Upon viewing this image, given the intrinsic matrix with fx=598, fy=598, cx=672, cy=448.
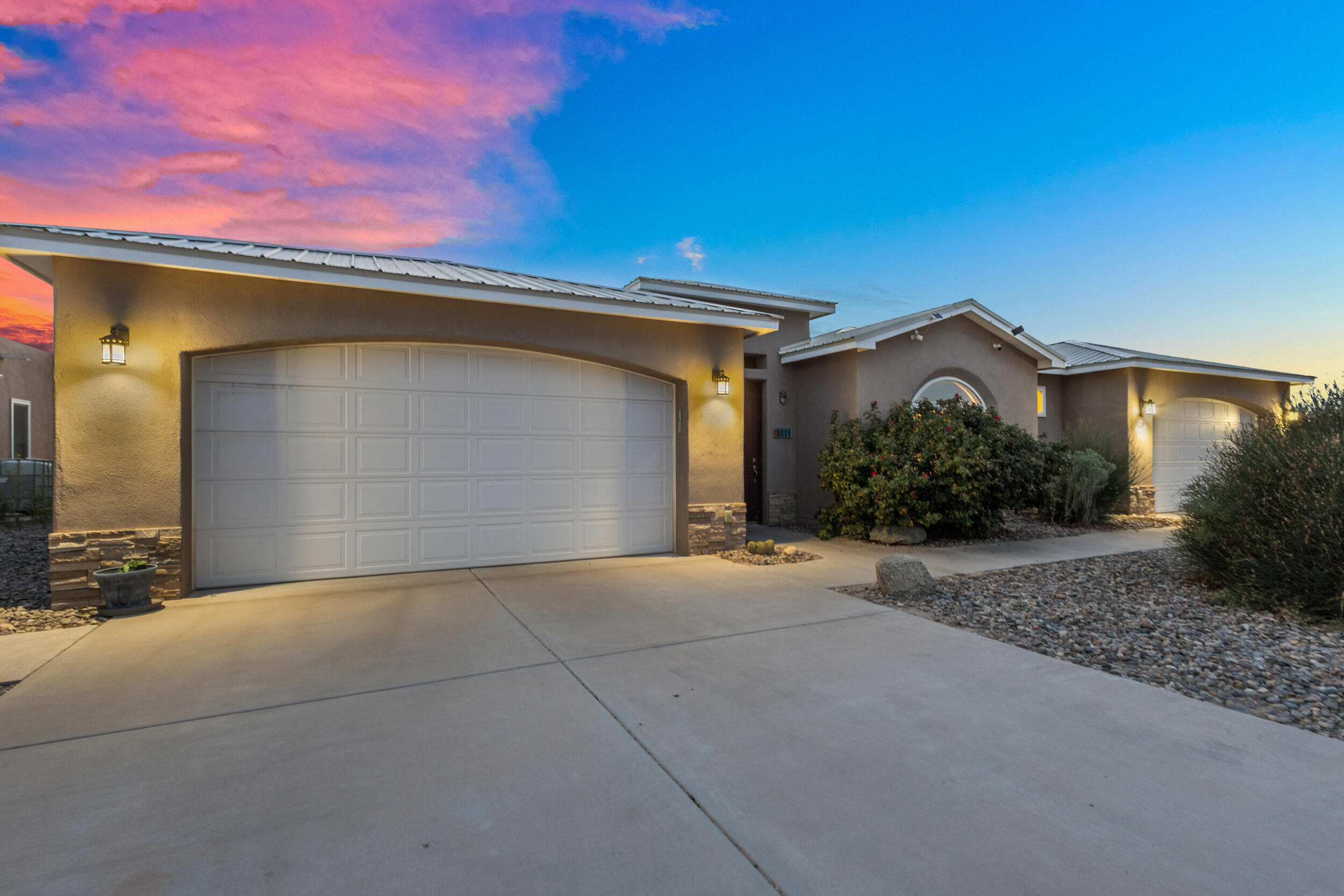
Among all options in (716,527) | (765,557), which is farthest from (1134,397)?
(716,527)

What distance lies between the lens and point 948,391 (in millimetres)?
11328

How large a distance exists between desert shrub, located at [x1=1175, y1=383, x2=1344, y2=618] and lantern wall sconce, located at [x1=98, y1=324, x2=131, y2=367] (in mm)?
10189

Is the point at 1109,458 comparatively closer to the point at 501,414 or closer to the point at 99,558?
the point at 501,414

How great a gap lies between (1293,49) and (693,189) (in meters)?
9.59

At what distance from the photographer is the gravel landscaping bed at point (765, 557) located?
24.9ft

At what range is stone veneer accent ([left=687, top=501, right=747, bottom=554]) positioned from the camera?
26.3 ft

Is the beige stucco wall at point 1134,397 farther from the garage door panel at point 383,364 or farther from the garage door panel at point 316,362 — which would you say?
the garage door panel at point 316,362

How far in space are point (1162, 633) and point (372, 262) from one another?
8300mm

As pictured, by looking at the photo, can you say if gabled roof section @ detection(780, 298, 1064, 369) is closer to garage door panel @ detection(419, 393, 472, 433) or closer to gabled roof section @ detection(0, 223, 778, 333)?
gabled roof section @ detection(0, 223, 778, 333)

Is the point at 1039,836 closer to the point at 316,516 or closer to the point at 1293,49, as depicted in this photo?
the point at 316,516

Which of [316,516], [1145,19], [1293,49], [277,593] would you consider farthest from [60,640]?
[1293,49]

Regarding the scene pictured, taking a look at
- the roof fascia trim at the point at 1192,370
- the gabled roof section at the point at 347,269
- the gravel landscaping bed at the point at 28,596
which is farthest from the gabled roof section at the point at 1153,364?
the gravel landscaping bed at the point at 28,596

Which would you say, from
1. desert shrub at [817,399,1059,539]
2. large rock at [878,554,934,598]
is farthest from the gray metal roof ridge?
large rock at [878,554,934,598]

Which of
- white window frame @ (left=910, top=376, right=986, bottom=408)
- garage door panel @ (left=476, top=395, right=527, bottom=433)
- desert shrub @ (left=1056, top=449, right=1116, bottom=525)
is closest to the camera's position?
garage door panel @ (left=476, top=395, right=527, bottom=433)
